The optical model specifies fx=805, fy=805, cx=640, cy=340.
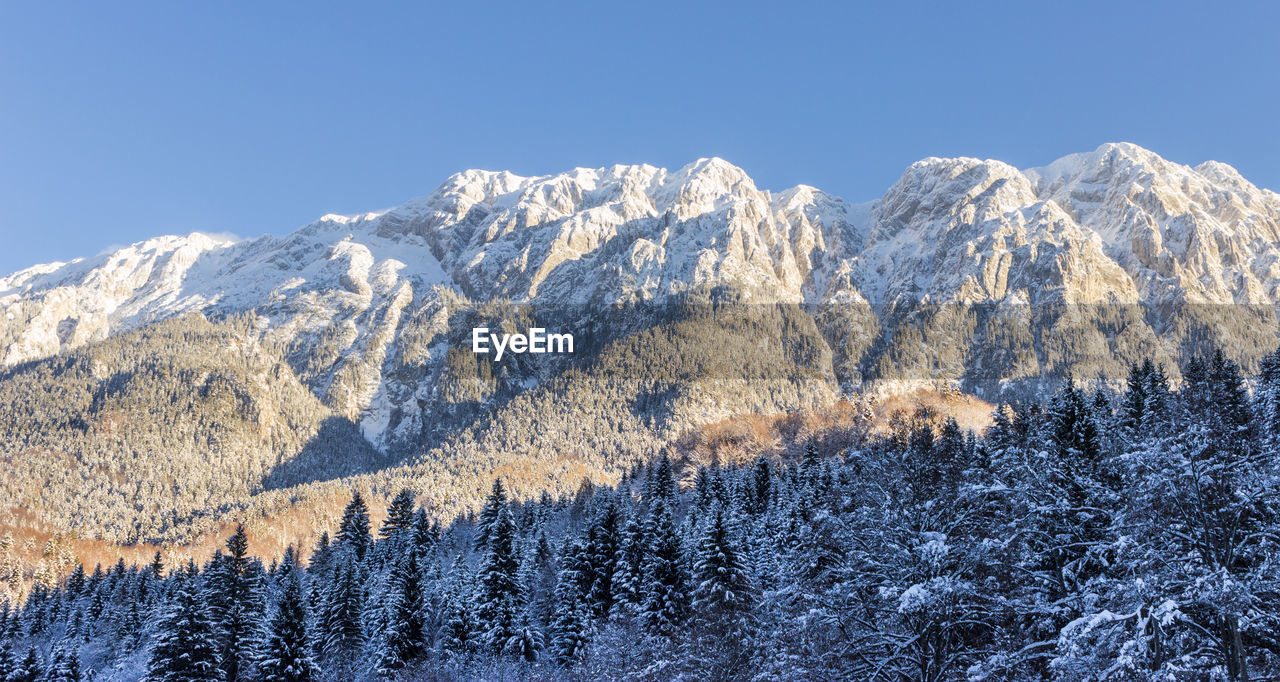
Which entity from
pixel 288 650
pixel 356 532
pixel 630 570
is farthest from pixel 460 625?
pixel 356 532

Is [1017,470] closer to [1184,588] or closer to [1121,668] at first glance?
[1184,588]

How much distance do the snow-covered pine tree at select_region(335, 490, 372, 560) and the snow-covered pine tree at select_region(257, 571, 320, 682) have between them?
3271cm

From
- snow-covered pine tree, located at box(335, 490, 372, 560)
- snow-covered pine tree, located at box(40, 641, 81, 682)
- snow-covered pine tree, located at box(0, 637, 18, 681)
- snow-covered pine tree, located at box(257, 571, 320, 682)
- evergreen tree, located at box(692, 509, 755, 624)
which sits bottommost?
snow-covered pine tree, located at box(40, 641, 81, 682)

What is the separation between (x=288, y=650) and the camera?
2307 inches

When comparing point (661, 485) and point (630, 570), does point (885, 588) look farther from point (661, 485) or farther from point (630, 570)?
point (661, 485)

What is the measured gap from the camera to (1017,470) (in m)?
28.2

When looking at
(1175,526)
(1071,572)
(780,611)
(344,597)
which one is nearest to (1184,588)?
(1175,526)

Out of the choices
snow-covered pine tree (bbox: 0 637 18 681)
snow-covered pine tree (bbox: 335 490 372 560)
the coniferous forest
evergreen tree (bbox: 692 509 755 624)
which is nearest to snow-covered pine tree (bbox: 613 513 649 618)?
the coniferous forest

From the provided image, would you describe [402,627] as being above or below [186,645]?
below

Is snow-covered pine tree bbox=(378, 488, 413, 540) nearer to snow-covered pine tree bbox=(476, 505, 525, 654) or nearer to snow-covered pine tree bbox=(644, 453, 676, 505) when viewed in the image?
snow-covered pine tree bbox=(644, 453, 676, 505)

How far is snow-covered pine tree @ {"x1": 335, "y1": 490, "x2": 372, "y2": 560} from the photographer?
9494 centimetres

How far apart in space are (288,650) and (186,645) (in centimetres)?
678

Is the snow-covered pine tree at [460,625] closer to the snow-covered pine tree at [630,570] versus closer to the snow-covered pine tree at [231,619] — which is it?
the snow-covered pine tree at [630,570]

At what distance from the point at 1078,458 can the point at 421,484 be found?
592 ft
